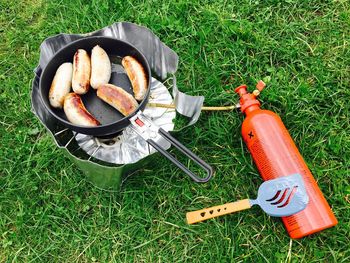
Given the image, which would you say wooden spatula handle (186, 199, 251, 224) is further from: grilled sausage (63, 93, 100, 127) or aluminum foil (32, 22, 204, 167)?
grilled sausage (63, 93, 100, 127)

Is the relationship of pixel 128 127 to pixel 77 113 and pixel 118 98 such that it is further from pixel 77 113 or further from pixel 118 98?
pixel 77 113

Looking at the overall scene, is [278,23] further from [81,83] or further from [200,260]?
[200,260]

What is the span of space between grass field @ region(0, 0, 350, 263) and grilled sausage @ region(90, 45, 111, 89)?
508mm

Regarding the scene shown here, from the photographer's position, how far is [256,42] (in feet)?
9.39


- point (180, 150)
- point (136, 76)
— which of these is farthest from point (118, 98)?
point (180, 150)

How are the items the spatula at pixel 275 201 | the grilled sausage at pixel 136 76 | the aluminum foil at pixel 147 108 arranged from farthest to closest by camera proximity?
1. the aluminum foil at pixel 147 108
2. the grilled sausage at pixel 136 76
3. the spatula at pixel 275 201

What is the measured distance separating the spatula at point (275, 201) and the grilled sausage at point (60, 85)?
971 mm

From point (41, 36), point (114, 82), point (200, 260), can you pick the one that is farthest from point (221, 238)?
point (41, 36)

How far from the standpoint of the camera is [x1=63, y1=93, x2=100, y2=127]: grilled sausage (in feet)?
7.57

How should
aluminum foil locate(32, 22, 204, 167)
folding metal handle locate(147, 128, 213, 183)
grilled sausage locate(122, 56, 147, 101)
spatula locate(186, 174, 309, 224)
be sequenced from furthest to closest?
aluminum foil locate(32, 22, 204, 167) → grilled sausage locate(122, 56, 147, 101) → spatula locate(186, 174, 309, 224) → folding metal handle locate(147, 128, 213, 183)

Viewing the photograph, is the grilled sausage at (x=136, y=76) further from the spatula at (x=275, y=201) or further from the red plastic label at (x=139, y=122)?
the spatula at (x=275, y=201)

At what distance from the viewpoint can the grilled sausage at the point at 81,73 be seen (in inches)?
97.3

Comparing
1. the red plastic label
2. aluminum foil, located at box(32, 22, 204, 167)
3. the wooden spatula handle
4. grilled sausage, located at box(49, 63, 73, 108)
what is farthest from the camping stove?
the wooden spatula handle

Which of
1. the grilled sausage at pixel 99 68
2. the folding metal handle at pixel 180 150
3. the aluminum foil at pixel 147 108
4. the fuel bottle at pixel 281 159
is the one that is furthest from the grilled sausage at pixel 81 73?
the fuel bottle at pixel 281 159
